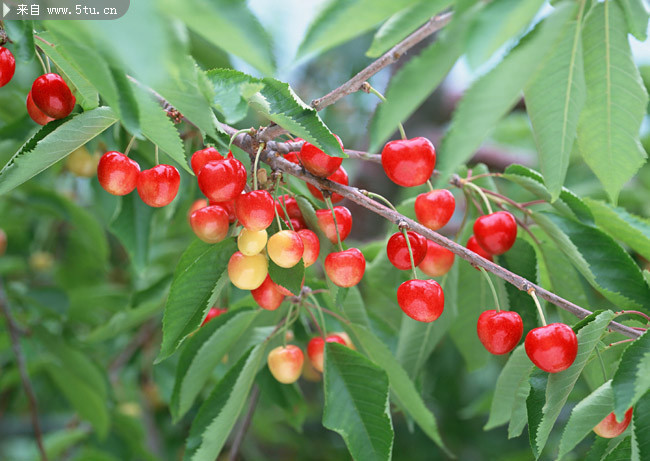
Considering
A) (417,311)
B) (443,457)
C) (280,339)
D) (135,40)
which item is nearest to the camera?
(135,40)

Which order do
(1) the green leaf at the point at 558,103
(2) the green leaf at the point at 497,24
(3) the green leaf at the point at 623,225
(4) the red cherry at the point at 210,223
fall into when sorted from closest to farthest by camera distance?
(2) the green leaf at the point at 497,24 → (1) the green leaf at the point at 558,103 → (4) the red cherry at the point at 210,223 → (3) the green leaf at the point at 623,225

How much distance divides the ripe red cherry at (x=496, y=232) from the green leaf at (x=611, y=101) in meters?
0.15

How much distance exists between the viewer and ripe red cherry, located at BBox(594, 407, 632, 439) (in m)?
0.68

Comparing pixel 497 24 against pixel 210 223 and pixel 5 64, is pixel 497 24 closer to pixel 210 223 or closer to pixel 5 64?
pixel 210 223

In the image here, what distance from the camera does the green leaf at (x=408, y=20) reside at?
1.39 feet

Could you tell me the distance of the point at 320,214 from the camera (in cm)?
79

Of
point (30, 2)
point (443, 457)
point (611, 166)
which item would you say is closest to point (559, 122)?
point (611, 166)

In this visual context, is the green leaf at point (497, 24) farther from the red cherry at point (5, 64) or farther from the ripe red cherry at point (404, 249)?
the red cherry at point (5, 64)

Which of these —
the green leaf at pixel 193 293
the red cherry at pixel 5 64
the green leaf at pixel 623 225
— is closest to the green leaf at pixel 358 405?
the green leaf at pixel 193 293

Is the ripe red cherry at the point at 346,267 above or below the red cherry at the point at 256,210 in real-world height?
below

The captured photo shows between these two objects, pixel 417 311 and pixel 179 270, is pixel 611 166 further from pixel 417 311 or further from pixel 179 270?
pixel 179 270

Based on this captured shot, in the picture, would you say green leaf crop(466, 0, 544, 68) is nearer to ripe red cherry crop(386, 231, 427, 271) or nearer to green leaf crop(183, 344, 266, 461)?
ripe red cherry crop(386, 231, 427, 271)

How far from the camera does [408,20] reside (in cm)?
43

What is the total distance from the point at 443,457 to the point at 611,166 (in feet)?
5.72
